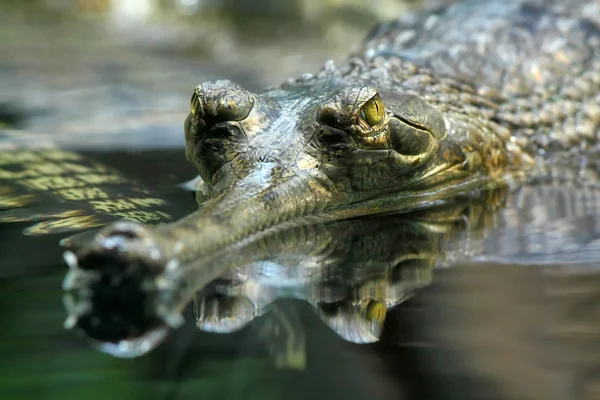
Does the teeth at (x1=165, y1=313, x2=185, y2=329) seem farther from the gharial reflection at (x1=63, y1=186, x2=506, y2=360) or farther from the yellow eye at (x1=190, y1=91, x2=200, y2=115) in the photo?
the yellow eye at (x1=190, y1=91, x2=200, y2=115)

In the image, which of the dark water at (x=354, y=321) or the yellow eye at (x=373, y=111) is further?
the yellow eye at (x=373, y=111)

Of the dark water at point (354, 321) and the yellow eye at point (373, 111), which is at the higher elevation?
the yellow eye at point (373, 111)

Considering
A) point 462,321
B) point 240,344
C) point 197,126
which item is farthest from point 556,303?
point 197,126

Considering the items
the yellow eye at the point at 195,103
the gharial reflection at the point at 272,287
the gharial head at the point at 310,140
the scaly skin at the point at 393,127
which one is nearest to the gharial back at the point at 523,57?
the scaly skin at the point at 393,127

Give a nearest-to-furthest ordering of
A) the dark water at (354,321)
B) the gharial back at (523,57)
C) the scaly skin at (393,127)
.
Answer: the dark water at (354,321), the scaly skin at (393,127), the gharial back at (523,57)

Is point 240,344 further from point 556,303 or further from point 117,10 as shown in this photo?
point 117,10

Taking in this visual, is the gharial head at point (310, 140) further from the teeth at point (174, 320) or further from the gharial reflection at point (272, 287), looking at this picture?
the teeth at point (174, 320)

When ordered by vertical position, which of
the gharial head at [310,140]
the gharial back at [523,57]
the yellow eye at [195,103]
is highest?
the gharial back at [523,57]

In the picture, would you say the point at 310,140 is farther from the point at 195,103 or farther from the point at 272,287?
the point at 272,287
